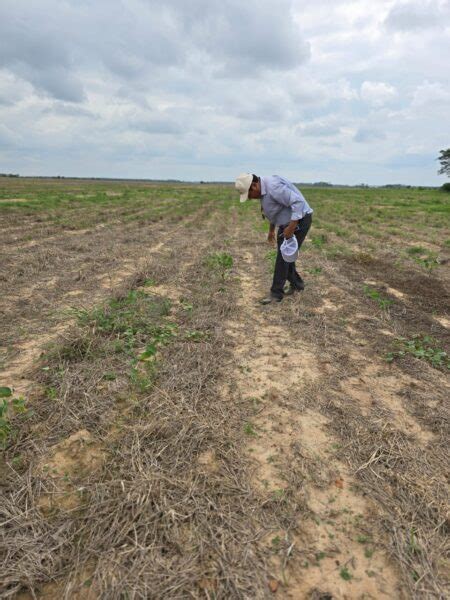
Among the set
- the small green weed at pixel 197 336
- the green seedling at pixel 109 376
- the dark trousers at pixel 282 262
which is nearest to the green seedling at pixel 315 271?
the dark trousers at pixel 282 262

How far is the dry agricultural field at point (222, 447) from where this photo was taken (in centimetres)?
176

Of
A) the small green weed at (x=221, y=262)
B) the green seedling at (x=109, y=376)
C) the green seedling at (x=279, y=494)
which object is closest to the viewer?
the green seedling at (x=279, y=494)

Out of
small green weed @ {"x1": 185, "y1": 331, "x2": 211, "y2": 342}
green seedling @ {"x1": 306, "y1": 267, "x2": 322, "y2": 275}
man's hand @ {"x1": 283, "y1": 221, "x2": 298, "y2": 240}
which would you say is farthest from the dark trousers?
green seedling @ {"x1": 306, "y1": 267, "x2": 322, "y2": 275}

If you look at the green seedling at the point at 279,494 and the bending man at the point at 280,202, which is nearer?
the green seedling at the point at 279,494

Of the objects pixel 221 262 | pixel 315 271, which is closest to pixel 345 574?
pixel 221 262

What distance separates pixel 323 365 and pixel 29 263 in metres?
6.45

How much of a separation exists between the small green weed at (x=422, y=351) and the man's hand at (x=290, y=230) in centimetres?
190

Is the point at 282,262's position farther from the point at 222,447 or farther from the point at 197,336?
the point at 222,447

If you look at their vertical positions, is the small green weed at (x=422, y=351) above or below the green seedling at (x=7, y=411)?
below

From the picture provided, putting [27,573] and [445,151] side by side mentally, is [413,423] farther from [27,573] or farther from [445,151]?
[445,151]

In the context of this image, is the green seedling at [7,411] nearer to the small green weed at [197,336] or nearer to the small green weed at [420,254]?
the small green weed at [197,336]

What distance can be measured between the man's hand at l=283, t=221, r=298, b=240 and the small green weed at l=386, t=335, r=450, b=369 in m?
1.90

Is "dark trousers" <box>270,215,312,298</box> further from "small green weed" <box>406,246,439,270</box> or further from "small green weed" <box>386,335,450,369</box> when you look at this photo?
"small green weed" <box>406,246,439,270</box>

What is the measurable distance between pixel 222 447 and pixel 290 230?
10.8 feet
